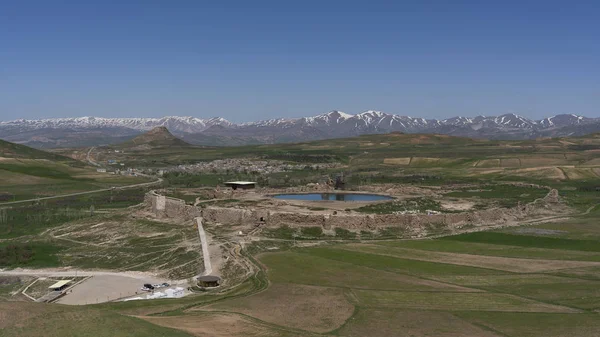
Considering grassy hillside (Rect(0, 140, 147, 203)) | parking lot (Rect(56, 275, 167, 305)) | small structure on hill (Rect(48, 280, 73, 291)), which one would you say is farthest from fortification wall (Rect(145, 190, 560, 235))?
grassy hillside (Rect(0, 140, 147, 203))

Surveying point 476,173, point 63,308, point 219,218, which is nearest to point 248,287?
point 63,308

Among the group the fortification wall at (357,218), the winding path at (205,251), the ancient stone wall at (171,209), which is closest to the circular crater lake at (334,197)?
the ancient stone wall at (171,209)

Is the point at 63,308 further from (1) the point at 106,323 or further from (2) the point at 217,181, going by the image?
(2) the point at 217,181

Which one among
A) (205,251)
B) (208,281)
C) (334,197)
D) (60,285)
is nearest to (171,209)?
(205,251)

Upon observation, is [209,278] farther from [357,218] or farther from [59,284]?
[357,218]

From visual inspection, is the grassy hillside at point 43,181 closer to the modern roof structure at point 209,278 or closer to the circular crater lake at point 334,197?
the circular crater lake at point 334,197

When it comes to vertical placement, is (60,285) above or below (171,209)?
below

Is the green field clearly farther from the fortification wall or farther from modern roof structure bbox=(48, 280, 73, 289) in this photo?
modern roof structure bbox=(48, 280, 73, 289)

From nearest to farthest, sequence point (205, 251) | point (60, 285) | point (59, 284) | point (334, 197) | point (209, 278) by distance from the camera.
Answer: point (209, 278) → point (60, 285) → point (59, 284) → point (205, 251) → point (334, 197)
